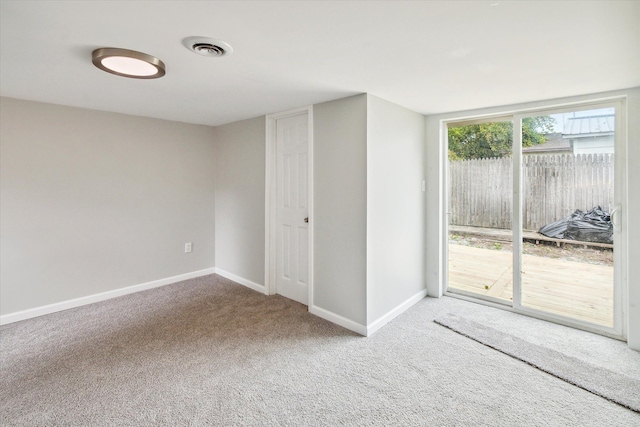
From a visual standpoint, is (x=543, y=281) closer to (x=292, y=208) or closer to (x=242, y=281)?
(x=292, y=208)

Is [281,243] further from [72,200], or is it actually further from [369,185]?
[72,200]

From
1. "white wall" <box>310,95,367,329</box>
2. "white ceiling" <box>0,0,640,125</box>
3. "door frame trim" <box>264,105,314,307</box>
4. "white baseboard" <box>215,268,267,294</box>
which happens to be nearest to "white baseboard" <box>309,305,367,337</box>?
"white wall" <box>310,95,367,329</box>

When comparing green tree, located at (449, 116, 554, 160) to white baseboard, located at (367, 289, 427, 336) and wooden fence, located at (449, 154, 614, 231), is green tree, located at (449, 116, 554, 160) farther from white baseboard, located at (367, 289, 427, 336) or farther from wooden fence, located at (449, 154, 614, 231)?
white baseboard, located at (367, 289, 427, 336)

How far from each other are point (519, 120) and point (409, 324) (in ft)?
7.70

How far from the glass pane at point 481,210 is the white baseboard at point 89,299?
11.4ft

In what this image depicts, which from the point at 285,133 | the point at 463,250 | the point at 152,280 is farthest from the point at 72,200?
the point at 463,250

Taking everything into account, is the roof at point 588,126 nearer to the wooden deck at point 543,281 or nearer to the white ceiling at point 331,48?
the white ceiling at point 331,48

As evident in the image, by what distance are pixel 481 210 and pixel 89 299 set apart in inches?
178

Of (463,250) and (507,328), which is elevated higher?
(463,250)

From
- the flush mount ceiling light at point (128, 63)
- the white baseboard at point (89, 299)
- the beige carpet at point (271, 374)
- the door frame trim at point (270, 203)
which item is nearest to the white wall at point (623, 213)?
the beige carpet at point (271, 374)

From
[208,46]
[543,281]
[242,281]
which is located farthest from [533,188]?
[242,281]

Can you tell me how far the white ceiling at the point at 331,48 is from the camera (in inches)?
55.3

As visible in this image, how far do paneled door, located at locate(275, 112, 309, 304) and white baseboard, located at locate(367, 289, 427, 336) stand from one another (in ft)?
2.94

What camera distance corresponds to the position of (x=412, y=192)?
3.46 m
